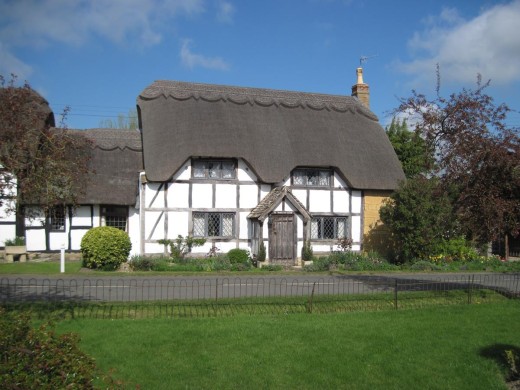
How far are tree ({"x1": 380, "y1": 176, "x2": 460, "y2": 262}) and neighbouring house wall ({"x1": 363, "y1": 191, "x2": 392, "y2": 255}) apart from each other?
2163 mm

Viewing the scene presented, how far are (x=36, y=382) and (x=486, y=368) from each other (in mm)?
6728

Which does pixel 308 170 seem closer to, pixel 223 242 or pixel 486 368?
pixel 223 242

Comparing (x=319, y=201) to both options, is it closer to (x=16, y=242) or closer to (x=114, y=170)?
(x=114, y=170)

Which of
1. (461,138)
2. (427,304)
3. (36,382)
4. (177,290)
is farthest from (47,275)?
(36,382)

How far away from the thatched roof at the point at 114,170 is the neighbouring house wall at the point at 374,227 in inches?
444

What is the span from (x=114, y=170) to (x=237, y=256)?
7496mm

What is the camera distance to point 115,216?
80.5 feet

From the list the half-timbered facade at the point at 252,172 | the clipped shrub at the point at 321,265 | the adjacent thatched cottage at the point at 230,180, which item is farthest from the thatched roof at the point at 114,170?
the clipped shrub at the point at 321,265

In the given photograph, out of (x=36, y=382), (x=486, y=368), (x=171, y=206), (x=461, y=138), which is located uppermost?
(x=461, y=138)

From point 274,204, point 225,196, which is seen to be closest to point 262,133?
point 225,196

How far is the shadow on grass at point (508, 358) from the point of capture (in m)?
7.74

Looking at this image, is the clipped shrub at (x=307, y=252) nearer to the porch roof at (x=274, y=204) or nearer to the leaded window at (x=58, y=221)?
the porch roof at (x=274, y=204)

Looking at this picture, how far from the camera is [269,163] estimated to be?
79.4 feet

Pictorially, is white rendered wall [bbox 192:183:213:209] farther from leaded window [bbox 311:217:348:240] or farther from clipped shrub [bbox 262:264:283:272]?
leaded window [bbox 311:217:348:240]
